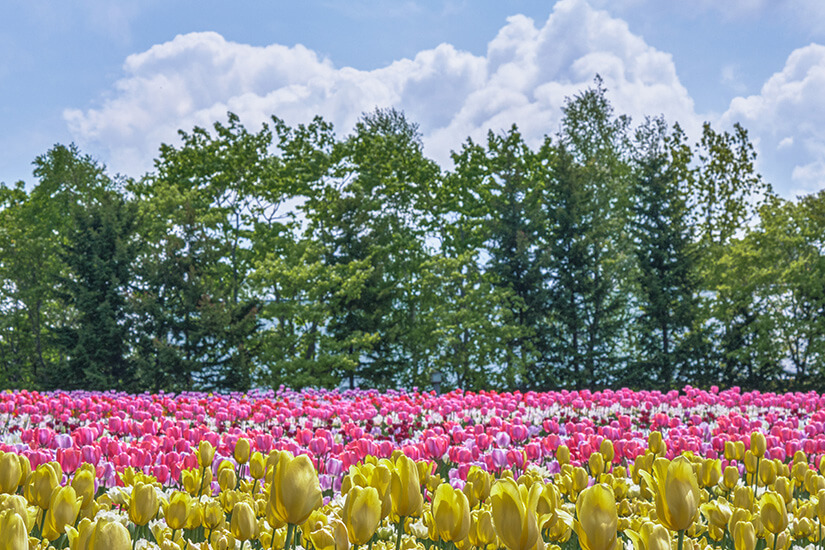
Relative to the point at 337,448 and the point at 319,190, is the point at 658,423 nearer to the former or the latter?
the point at 337,448

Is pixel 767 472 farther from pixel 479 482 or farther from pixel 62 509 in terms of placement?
pixel 62 509

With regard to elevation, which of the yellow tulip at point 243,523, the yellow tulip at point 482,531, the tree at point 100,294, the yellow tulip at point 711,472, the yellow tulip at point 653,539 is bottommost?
the yellow tulip at point 243,523

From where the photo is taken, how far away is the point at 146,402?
1077 cm

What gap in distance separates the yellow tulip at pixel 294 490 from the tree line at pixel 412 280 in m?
17.4

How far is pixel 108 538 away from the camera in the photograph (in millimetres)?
1575

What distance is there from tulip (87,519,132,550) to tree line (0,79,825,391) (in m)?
17.4

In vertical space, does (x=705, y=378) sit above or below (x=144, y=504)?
above

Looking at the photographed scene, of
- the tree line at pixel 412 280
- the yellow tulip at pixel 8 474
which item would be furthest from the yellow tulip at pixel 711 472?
the tree line at pixel 412 280

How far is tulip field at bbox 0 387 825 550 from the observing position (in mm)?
1701

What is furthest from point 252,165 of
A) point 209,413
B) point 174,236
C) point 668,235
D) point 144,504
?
point 144,504

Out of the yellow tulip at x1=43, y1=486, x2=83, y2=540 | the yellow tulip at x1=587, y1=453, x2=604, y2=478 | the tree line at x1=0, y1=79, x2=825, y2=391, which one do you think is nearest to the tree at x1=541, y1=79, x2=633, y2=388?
the tree line at x1=0, y1=79, x2=825, y2=391

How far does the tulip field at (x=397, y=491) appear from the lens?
1701 mm

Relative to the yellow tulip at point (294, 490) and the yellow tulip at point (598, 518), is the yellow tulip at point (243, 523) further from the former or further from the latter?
the yellow tulip at point (598, 518)

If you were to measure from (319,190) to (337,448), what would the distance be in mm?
19648
